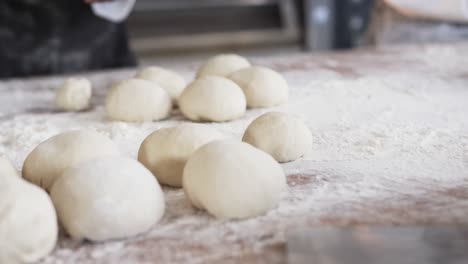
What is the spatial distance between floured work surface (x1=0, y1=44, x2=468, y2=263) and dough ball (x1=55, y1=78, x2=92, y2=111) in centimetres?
3

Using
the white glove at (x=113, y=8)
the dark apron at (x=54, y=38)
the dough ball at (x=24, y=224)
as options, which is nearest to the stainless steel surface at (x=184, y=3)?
the dark apron at (x=54, y=38)

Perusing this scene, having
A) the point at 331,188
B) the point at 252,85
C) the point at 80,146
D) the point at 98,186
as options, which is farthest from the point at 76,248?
the point at 252,85

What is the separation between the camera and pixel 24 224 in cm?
77

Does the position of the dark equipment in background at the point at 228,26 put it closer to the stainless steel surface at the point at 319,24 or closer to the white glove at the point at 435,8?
the stainless steel surface at the point at 319,24

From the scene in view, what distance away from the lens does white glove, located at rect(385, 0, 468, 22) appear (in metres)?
2.61

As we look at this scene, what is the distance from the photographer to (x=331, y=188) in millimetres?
1038

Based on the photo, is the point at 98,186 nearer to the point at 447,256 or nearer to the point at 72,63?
the point at 447,256

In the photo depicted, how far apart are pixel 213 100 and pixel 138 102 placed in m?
0.21

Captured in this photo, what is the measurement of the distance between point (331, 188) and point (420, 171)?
0.21m

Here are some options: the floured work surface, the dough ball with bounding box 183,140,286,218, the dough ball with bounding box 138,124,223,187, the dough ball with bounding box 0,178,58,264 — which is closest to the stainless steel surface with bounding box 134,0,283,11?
the floured work surface

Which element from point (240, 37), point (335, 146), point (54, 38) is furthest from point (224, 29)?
point (335, 146)

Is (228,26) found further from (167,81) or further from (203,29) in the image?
(167,81)

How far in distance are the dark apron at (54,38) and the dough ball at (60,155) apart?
63.6 inches

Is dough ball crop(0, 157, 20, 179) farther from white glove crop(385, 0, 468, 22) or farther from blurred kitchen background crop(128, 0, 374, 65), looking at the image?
blurred kitchen background crop(128, 0, 374, 65)
